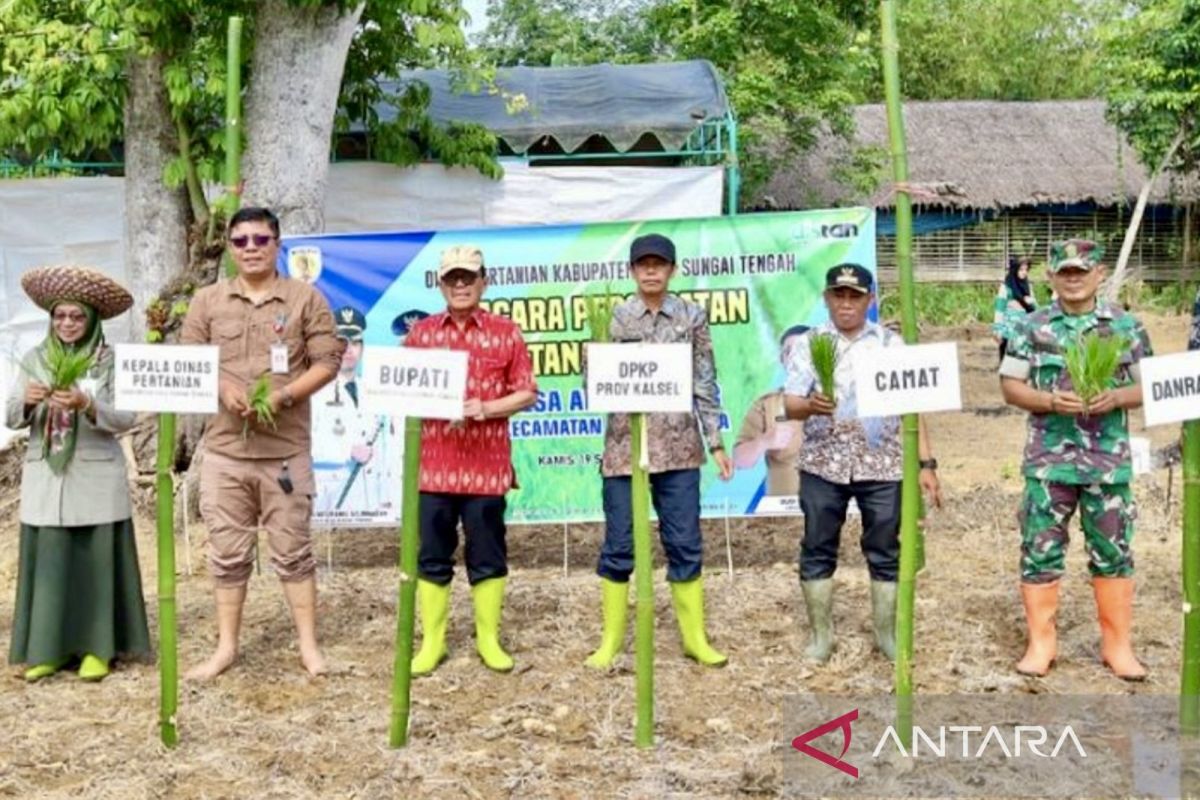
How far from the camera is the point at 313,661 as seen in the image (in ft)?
16.1

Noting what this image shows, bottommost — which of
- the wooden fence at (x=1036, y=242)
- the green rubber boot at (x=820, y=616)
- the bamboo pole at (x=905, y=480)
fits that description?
the green rubber boot at (x=820, y=616)

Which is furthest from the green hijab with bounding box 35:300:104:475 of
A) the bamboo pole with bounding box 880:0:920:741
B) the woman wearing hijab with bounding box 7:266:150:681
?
the bamboo pole with bounding box 880:0:920:741

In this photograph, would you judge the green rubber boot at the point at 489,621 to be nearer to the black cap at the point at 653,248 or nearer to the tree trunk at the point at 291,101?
the black cap at the point at 653,248

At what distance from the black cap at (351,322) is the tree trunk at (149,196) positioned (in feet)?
7.77

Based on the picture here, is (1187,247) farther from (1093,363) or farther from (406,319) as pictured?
(1093,363)

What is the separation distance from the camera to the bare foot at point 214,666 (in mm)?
4832

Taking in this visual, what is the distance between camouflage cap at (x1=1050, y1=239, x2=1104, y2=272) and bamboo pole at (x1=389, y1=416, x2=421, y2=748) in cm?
224

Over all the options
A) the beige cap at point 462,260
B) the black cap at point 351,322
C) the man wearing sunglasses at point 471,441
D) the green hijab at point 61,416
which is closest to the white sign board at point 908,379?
the man wearing sunglasses at point 471,441

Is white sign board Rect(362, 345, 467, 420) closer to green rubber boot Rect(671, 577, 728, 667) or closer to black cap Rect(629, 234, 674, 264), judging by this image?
black cap Rect(629, 234, 674, 264)

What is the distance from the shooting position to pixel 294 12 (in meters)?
7.35

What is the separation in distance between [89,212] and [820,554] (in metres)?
6.67

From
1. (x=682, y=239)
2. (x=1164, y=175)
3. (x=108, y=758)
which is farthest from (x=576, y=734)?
(x=1164, y=175)

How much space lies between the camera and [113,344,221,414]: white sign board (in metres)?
3.97

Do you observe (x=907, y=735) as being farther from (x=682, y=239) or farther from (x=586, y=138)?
(x=586, y=138)
